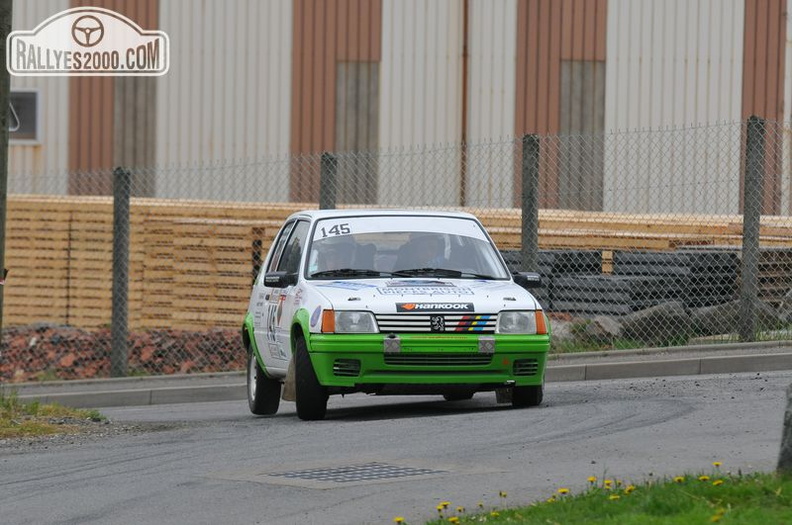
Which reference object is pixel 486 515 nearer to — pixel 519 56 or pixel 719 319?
pixel 719 319

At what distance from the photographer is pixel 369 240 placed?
43.3 ft

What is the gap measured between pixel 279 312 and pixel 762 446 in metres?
Result: 4.76

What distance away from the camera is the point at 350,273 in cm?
1284

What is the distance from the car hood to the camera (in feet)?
39.4

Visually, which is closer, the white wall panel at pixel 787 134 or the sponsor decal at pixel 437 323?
the sponsor decal at pixel 437 323

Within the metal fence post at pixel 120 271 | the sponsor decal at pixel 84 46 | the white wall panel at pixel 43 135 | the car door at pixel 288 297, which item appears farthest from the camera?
the white wall panel at pixel 43 135

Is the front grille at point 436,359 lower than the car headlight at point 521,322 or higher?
lower

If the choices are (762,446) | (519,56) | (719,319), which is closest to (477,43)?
(519,56)

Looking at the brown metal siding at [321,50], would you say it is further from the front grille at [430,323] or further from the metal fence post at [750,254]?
the front grille at [430,323]

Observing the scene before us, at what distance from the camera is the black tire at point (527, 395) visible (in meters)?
12.6

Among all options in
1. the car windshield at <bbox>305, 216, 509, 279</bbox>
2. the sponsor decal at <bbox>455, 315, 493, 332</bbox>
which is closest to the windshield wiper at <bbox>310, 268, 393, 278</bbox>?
the car windshield at <bbox>305, 216, 509, 279</bbox>

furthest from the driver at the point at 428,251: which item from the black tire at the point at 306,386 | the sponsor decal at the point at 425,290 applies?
the black tire at the point at 306,386

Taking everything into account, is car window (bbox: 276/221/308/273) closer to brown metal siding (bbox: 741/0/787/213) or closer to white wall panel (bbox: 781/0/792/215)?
white wall panel (bbox: 781/0/792/215)

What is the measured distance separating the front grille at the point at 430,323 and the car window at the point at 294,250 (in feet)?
4.61
